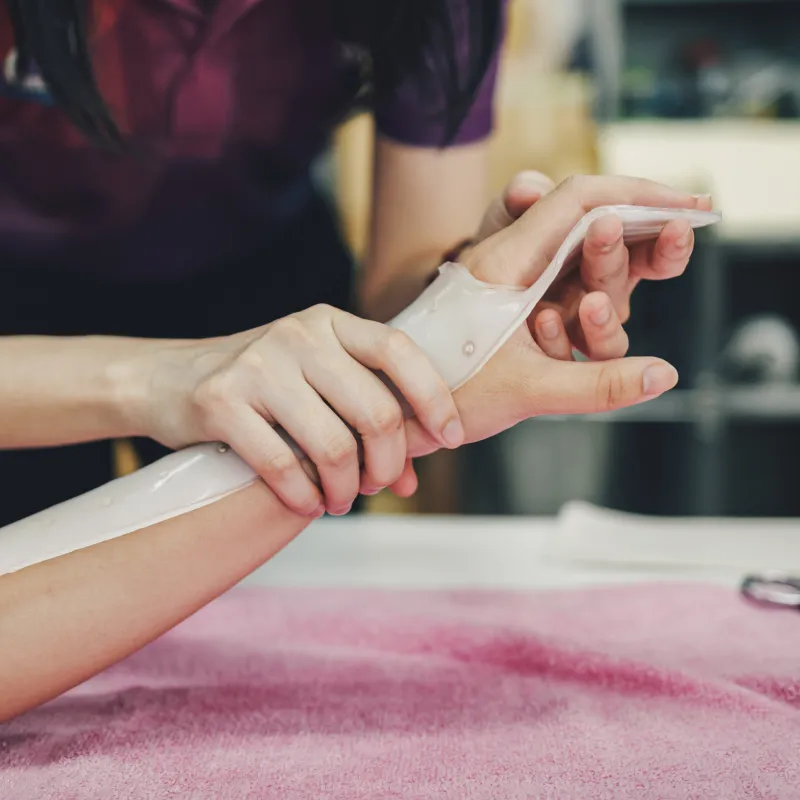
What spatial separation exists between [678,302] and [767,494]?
54 centimetres

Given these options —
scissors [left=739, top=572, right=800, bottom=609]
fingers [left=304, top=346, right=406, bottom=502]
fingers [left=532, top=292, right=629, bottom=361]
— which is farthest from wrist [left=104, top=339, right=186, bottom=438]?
scissors [left=739, top=572, right=800, bottom=609]

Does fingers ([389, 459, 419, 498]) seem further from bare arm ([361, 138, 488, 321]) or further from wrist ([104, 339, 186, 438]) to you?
bare arm ([361, 138, 488, 321])

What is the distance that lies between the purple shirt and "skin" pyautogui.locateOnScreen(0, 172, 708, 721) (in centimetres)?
27

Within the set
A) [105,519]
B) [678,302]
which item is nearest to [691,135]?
[678,302]

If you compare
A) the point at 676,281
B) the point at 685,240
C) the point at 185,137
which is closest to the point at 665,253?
the point at 685,240

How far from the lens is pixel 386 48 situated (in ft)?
2.12

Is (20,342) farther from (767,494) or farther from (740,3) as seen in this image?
(740,3)

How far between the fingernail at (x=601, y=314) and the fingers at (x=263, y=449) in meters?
0.17

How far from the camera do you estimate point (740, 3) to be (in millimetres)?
2168

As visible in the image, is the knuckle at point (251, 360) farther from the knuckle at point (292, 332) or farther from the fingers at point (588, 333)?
the fingers at point (588, 333)

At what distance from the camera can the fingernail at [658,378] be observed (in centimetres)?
45

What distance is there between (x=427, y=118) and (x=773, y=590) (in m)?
0.44

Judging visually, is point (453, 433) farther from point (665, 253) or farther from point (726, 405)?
point (726, 405)

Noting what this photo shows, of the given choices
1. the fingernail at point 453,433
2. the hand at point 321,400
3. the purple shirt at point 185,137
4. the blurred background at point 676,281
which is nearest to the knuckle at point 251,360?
the hand at point 321,400
